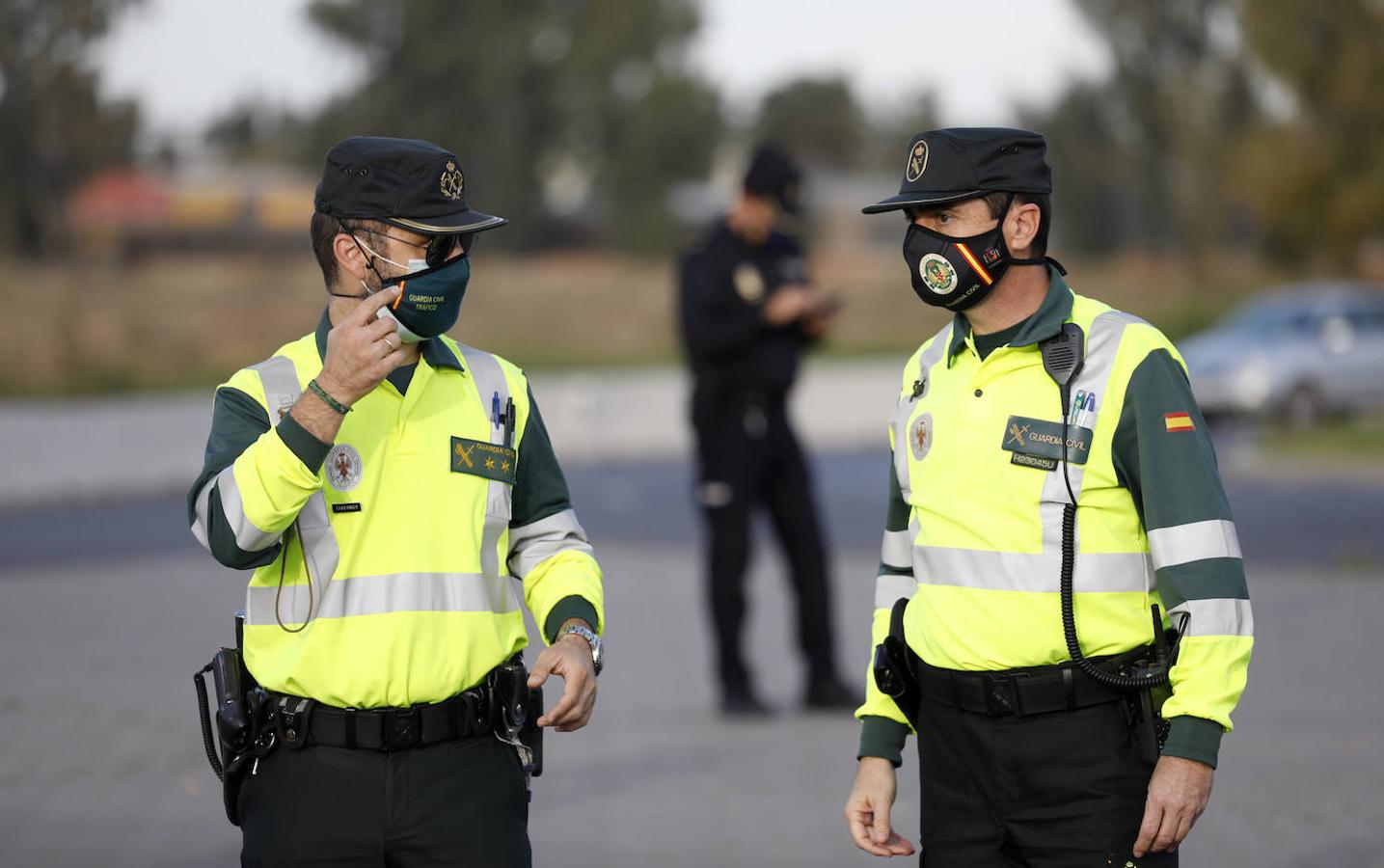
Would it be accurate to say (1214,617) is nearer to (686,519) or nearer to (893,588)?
(893,588)

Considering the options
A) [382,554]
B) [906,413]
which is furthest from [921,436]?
[382,554]

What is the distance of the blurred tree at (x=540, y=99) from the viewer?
190 ft

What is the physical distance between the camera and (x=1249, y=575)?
12.1 m

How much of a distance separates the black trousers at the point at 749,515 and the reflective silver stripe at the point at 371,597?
4799 millimetres

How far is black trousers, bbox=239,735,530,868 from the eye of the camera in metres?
3.18

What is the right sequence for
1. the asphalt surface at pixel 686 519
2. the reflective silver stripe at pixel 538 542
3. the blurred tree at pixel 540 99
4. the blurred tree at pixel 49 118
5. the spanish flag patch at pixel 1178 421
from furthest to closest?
the blurred tree at pixel 540 99 < the blurred tree at pixel 49 118 < the asphalt surface at pixel 686 519 < the reflective silver stripe at pixel 538 542 < the spanish flag patch at pixel 1178 421

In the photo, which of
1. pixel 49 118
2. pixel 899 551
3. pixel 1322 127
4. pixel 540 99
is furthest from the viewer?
pixel 540 99

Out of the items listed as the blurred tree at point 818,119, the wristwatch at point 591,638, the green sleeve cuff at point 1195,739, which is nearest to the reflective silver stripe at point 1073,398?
the green sleeve cuff at point 1195,739

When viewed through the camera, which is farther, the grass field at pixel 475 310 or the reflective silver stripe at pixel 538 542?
the grass field at pixel 475 310

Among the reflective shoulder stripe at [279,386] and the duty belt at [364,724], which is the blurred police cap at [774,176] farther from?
the duty belt at [364,724]

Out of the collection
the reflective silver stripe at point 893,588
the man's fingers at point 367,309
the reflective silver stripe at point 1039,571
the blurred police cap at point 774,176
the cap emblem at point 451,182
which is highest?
the blurred police cap at point 774,176

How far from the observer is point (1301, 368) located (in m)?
23.6

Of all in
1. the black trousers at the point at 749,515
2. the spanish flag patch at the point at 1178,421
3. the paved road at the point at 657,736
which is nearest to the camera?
the spanish flag patch at the point at 1178,421

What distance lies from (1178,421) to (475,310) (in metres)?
44.8
